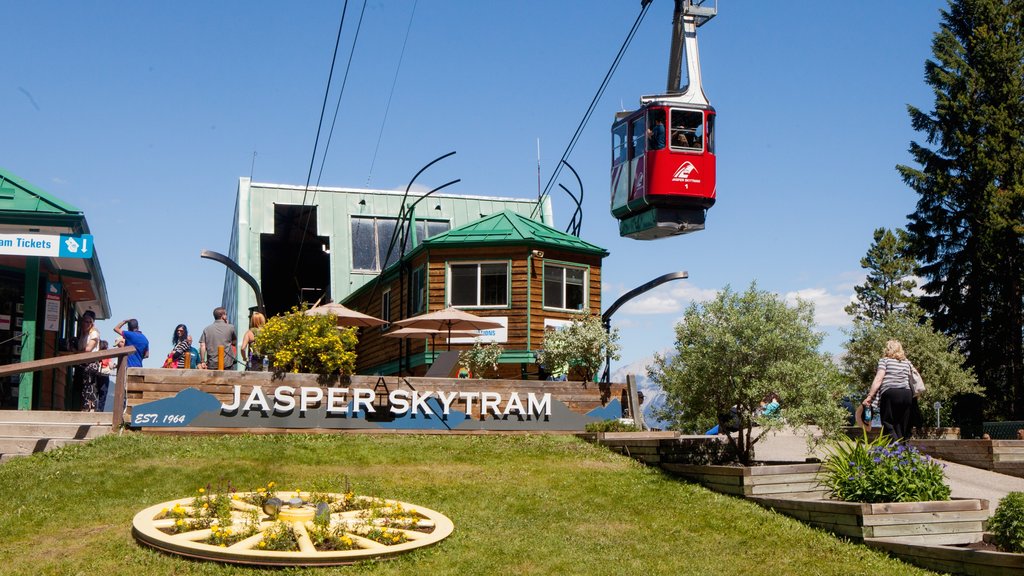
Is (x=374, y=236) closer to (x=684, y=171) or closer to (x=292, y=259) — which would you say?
(x=292, y=259)

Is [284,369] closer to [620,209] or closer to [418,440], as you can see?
[418,440]

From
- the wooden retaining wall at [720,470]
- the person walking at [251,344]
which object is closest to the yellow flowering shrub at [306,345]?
the person walking at [251,344]

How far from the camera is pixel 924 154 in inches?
1617

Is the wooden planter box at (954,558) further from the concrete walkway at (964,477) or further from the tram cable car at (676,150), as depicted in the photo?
the tram cable car at (676,150)

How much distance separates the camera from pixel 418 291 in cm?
3084

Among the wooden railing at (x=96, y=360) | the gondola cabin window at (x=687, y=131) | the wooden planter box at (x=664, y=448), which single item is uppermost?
the gondola cabin window at (x=687, y=131)

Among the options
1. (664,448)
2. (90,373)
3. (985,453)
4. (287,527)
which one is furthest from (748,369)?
(90,373)

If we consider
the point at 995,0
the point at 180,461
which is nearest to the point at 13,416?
the point at 180,461

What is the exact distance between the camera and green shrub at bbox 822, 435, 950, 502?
38.0ft

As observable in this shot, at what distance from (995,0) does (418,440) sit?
3408cm

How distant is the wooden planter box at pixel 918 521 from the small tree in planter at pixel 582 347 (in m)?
11.7

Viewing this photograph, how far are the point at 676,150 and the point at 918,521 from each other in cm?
1370

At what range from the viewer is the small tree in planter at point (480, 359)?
26.9 m

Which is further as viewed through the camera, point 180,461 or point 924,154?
point 924,154
